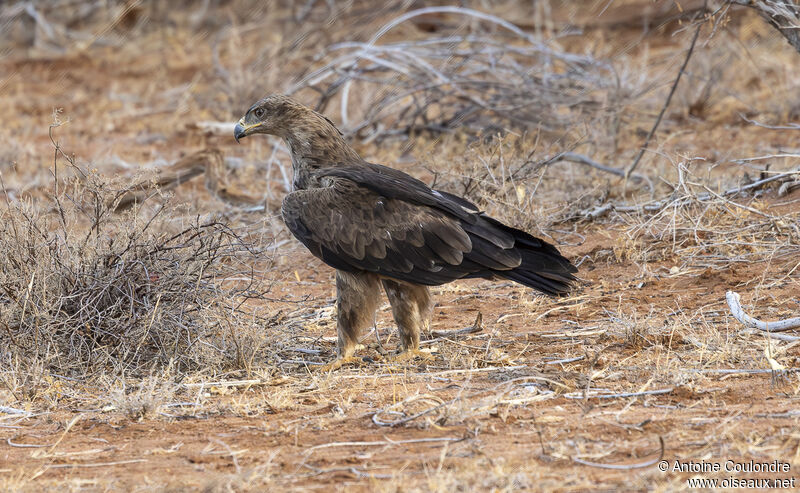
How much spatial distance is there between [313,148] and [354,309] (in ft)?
3.44

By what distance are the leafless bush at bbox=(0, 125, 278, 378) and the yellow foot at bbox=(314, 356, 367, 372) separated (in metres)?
0.37

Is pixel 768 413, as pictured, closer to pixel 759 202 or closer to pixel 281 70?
pixel 759 202

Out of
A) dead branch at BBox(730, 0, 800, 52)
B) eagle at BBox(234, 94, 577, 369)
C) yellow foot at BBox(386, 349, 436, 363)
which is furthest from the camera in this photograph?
dead branch at BBox(730, 0, 800, 52)

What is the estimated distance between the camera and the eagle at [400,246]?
5.02 m

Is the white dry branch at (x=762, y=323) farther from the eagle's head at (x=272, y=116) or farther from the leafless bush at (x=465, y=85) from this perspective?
the leafless bush at (x=465, y=85)

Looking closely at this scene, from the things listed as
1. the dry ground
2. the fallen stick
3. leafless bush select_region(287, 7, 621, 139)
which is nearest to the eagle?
the dry ground

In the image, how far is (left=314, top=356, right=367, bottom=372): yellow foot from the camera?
505 centimetres

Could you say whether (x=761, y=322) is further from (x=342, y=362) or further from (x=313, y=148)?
(x=313, y=148)

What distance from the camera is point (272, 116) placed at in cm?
577

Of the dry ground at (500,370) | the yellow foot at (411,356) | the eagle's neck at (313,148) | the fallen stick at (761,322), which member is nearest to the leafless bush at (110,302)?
the dry ground at (500,370)

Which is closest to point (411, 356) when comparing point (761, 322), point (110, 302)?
point (110, 302)

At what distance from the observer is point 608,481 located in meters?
3.23

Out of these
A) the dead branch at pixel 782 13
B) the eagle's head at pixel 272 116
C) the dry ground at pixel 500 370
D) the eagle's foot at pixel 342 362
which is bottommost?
the eagle's foot at pixel 342 362

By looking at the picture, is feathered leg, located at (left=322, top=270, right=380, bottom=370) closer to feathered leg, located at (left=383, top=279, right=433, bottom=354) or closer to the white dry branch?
feathered leg, located at (left=383, top=279, right=433, bottom=354)
